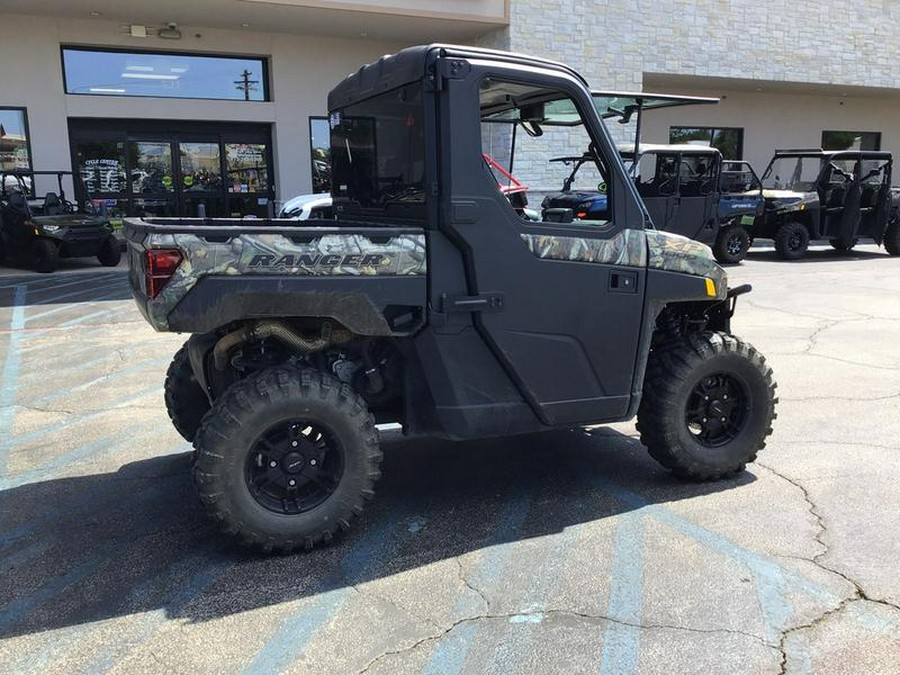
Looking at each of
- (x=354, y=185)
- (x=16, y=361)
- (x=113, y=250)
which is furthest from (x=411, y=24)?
(x=354, y=185)

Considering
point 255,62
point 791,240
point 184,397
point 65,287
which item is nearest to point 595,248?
point 184,397

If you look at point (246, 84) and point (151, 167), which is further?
point (246, 84)

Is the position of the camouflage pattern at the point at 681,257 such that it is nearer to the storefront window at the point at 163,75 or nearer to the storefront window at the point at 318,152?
the storefront window at the point at 318,152

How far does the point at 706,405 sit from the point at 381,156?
232 cm

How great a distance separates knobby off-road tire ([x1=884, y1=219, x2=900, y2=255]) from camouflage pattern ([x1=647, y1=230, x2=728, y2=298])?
614 inches

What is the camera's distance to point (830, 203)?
1639 cm

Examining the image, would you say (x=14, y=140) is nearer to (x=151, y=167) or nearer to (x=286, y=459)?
(x=151, y=167)

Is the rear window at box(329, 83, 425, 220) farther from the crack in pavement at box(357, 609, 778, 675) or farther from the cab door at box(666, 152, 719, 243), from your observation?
the cab door at box(666, 152, 719, 243)

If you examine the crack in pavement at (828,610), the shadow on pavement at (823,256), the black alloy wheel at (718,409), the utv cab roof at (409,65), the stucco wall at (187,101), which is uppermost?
the stucco wall at (187,101)

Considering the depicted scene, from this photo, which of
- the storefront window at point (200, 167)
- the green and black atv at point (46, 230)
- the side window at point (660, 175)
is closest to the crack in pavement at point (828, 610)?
the side window at point (660, 175)

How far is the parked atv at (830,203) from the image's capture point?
16016 millimetres

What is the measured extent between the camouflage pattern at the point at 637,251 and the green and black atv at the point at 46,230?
1276 centimetres

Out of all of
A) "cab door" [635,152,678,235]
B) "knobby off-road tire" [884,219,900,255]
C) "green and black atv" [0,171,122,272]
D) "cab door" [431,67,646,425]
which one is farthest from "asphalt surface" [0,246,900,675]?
"knobby off-road tire" [884,219,900,255]

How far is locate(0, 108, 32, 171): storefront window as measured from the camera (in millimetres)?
15445
